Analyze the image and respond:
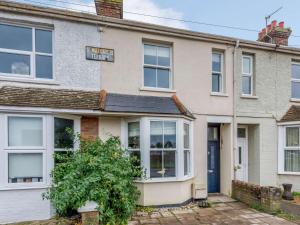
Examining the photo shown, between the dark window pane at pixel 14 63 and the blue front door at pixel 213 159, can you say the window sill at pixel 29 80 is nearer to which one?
the dark window pane at pixel 14 63

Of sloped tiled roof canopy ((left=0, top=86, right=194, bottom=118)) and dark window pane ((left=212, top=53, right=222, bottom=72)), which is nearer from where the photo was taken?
sloped tiled roof canopy ((left=0, top=86, right=194, bottom=118))

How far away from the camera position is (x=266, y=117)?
10.4 meters

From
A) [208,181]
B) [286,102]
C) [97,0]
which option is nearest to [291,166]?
[286,102]

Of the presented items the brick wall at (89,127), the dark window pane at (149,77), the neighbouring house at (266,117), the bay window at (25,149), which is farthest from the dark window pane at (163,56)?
the bay window at (25,149)

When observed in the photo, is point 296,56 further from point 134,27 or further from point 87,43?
point 87,43

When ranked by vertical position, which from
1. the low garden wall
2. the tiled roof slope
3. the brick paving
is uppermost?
the tiled roof slope

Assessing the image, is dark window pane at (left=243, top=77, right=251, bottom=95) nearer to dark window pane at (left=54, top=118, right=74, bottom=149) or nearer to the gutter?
the gutter

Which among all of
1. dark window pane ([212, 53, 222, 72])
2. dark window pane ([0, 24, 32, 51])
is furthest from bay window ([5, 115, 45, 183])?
dark window pane ([212, 53, 222, 72])

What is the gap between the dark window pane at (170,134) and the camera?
828cm

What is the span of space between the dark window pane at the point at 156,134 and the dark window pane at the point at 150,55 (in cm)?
249

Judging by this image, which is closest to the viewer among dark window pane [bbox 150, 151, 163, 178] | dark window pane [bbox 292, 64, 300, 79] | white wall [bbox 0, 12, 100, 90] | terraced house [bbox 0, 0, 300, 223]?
terraced house [bbox 0, 0, 300, 223]

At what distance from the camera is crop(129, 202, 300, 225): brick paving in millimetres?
6770

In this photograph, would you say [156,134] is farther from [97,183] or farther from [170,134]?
[97,183]

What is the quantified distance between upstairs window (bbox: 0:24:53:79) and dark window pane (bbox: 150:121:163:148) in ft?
12.7
